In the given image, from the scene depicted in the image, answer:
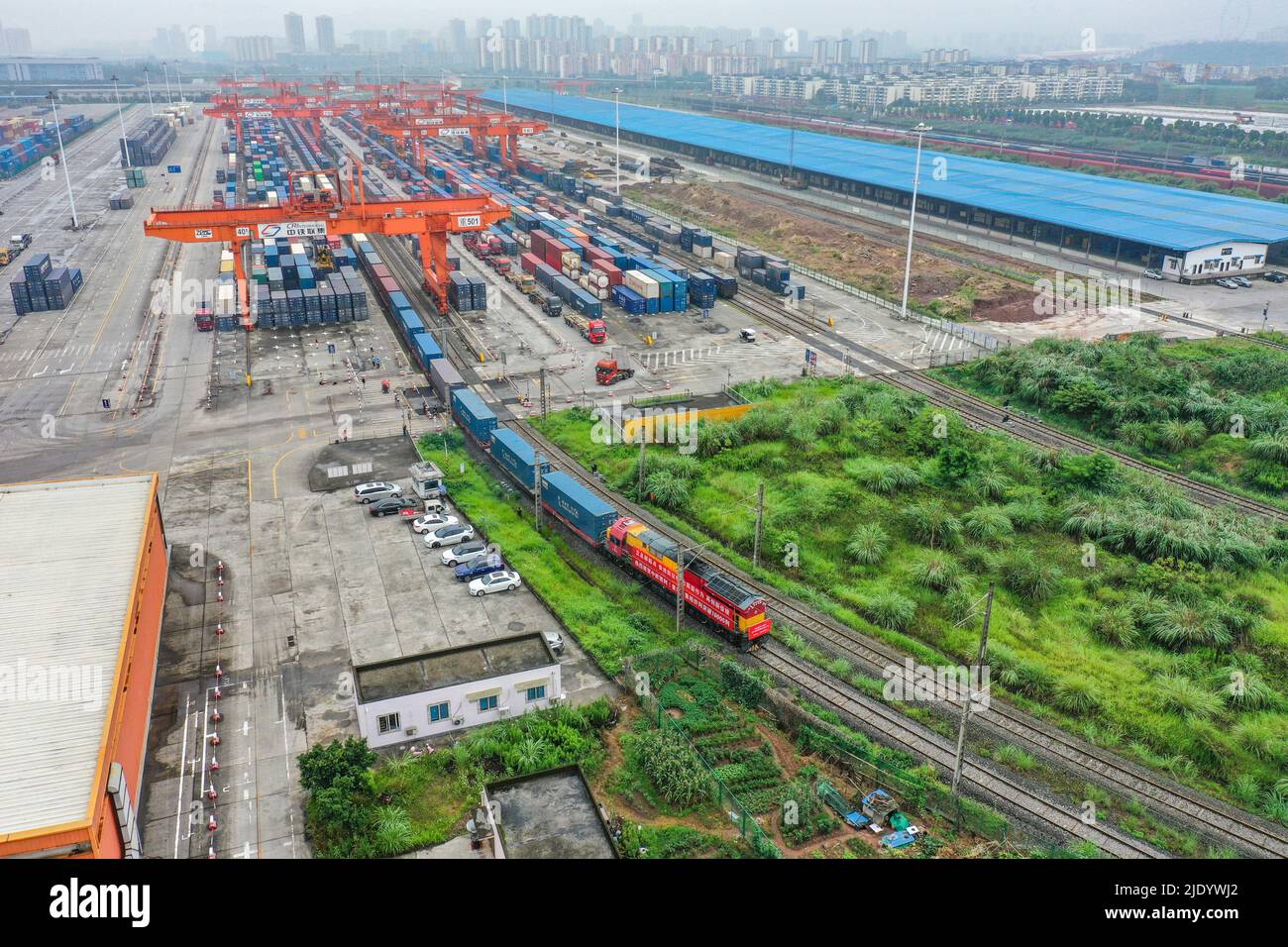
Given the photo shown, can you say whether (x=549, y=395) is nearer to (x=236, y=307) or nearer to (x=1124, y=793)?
(x=236, y=307)

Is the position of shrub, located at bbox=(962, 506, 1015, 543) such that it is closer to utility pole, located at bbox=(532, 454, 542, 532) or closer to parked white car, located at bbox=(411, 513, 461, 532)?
utility pole, located at bbox=(532, 454, 542, 532)

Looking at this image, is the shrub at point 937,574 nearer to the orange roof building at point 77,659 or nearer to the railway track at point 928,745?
the railway track at point 928,745

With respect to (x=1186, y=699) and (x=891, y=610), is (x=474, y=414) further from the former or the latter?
(x=1186, y=699)

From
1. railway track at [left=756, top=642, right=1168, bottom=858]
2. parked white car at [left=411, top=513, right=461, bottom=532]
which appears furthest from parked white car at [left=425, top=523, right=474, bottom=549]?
railway track at [left=756, top=642, right=1168, bottom=858]

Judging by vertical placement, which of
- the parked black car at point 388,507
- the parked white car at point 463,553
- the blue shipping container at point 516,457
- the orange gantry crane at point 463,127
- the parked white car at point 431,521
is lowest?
the parked white car at point 463,553

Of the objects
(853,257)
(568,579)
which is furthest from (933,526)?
(853,257)

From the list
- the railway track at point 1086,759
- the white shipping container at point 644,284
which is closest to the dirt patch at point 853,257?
the white shipping container at point 644,284
